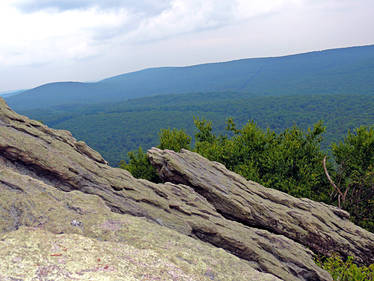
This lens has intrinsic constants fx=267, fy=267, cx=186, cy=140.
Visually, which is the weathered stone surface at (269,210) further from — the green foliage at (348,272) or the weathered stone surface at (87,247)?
the weathered stone surface at (87,247)

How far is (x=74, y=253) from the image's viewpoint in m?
6.85

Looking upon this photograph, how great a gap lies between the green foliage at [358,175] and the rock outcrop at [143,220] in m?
9.77

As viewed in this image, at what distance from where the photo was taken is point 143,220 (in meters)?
10.0

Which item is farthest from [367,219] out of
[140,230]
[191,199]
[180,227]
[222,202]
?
[140,230]

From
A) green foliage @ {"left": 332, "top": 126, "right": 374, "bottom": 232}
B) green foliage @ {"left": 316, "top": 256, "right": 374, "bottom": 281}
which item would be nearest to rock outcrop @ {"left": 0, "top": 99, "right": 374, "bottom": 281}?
green foliage @ {"left": 316, "top": 256, "right": 374, "bottom": 281}

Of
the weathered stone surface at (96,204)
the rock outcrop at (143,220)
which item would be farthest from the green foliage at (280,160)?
the weathered stone surface at (96,204)

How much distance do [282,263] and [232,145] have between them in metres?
23.7

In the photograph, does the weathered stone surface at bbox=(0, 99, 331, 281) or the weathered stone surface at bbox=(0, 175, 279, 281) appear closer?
the weathered stone surface at bbox=(0, 175, 279, 281)

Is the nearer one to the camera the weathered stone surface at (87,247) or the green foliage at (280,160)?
the weathered stone surface at (87,247)

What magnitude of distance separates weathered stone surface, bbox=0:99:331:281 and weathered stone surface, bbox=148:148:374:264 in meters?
1.67

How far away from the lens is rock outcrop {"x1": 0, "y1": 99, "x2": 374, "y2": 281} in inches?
275

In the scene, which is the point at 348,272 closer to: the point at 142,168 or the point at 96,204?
the point at 96,204

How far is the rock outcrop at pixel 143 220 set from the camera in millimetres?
6988

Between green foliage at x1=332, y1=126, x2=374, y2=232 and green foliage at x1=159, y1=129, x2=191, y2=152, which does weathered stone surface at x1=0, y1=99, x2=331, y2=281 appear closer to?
green foliage at x1=332, y1=126, x2=374, y2=232
